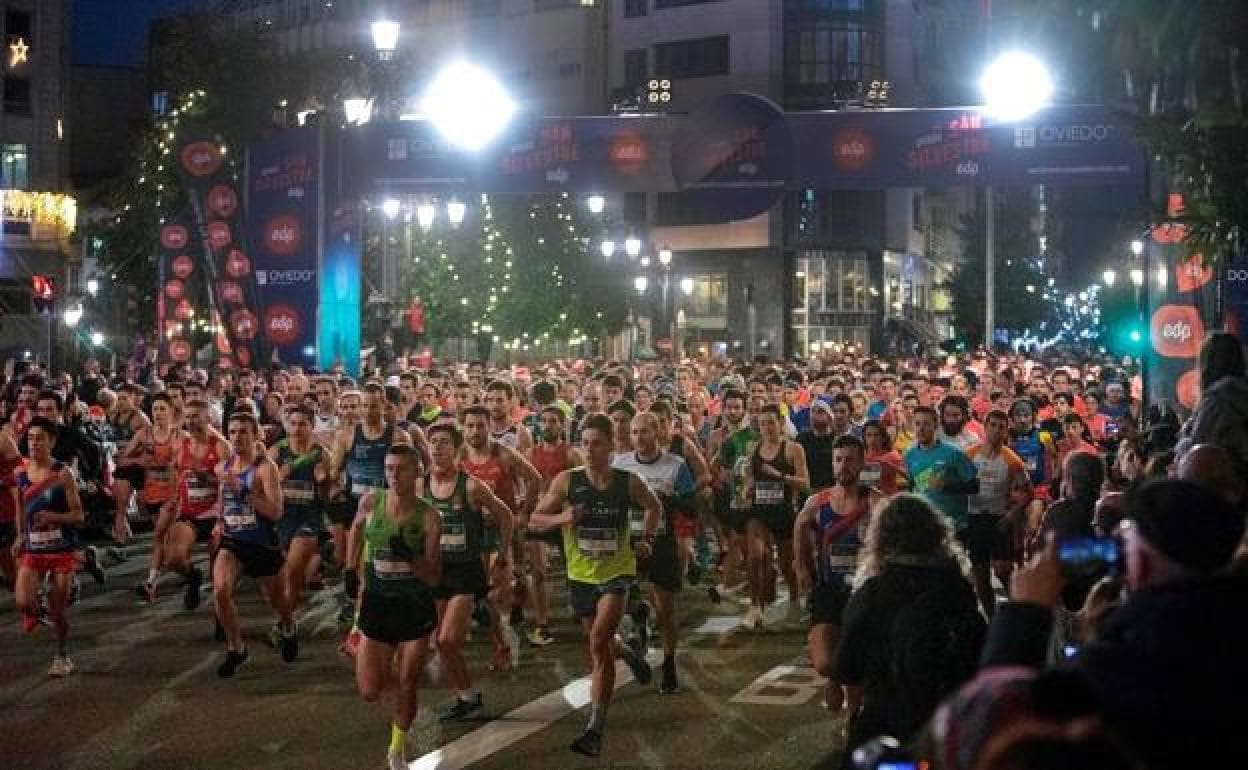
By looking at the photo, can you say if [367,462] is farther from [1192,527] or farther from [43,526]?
[1192,527]

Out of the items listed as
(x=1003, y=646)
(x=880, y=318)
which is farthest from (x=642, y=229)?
(x=1003, y=646)

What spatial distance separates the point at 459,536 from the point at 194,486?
4.29 m

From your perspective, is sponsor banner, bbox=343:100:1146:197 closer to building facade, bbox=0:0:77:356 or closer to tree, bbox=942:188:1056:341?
building facade, bbox=0:0:77:356

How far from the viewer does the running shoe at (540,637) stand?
12.3 meters

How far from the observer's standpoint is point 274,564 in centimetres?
1145

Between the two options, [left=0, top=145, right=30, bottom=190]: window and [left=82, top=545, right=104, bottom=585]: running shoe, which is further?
[left=0, top=145, right=30, bottom=190]: window

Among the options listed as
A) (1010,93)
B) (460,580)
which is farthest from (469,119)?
(460,580)

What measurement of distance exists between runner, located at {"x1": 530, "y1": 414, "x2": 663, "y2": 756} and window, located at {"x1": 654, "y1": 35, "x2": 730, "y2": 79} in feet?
194

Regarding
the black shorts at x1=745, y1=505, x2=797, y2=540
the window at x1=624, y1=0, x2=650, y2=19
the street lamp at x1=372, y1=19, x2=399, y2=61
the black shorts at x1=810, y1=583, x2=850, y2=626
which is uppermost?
the window at x1=624, y1=0, x2=650, y2=19

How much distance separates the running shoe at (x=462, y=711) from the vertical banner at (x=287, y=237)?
18.1 metres

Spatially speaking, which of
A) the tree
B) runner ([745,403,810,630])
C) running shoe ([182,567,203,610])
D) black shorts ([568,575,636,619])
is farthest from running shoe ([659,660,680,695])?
the tree

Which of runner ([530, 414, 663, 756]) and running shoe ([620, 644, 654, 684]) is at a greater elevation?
runner ([530, 414, 663, 756])

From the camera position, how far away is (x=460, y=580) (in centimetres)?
967

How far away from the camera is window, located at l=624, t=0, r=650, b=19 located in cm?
7000
